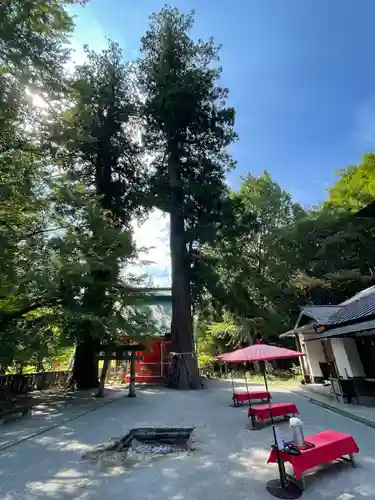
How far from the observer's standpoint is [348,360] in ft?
34.2

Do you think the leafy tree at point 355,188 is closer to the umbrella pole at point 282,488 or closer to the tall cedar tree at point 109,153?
the tall cedar tree at point 109,153

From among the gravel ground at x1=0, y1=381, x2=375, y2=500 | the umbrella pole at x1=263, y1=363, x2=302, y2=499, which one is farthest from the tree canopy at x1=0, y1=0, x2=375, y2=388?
the umbrella pole at x1=263, y1=363, x2=302, y2=499

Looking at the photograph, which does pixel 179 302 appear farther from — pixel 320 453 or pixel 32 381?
pixel 320 453

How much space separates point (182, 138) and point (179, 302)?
11573 mm

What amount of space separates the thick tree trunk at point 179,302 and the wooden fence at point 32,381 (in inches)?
284

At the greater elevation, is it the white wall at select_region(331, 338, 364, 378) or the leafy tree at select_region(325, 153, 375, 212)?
the leafy tree at select_region(325, 153, 375, 212)

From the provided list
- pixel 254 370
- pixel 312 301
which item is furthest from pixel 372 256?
pixel 254 370

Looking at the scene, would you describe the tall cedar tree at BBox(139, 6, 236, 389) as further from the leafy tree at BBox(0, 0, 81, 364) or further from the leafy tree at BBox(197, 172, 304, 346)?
the leafy tree at BBox(0, 0, 81, 364)

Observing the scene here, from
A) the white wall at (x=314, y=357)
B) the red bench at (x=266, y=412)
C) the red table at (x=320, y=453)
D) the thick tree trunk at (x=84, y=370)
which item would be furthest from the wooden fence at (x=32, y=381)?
the white wall at (x=314, y=357)

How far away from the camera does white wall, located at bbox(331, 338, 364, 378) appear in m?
10.2

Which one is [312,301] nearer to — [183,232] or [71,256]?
[183,232]

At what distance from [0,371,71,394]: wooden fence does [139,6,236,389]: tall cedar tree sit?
Answer: 742cm

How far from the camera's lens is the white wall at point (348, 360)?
10242 mm

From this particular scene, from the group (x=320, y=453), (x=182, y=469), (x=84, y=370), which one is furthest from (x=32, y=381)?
(x=320, y=453)
